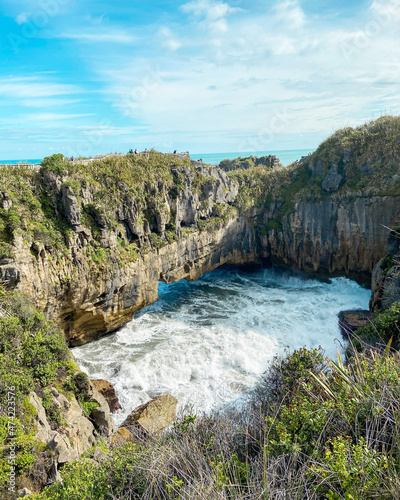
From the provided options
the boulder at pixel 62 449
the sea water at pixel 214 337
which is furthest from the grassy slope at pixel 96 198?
the boulder at pixel 62 449

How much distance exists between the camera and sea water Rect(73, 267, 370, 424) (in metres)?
16.0

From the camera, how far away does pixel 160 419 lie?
1263cm

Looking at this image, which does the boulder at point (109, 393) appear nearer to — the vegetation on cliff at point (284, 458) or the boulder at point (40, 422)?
the boulder at point (40, 422)

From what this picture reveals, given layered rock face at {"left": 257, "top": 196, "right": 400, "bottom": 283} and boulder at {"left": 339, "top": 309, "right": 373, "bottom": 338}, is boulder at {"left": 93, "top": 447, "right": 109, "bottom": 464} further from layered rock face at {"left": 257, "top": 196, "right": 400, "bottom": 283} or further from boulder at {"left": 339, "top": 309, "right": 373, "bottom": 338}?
layered rock face at {"left": 257, "top": 196, "right": 400, "bottom": 283}

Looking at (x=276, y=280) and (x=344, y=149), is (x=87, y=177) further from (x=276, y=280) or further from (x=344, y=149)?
(x=344, y=149)

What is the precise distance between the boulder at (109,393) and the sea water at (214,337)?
438mm

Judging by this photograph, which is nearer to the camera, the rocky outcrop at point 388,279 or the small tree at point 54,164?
the rocky outcrop at point 388,279

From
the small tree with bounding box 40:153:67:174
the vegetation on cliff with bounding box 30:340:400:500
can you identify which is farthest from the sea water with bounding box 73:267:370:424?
the small tree with bounding box 40:153:67:174

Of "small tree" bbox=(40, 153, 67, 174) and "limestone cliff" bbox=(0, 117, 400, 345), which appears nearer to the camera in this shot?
"limestone cliff" bbox=(0, 117, 400, 345)

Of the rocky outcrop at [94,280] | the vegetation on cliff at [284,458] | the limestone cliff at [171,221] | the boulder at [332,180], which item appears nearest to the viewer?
the vegetation on cliff at [284,458]

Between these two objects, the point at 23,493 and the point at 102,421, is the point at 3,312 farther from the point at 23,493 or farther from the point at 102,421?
the point at 23,493

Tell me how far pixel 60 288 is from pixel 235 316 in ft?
41.8

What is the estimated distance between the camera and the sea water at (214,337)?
52.5 feet

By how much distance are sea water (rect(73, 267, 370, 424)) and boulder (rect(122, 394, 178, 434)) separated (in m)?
0.59
